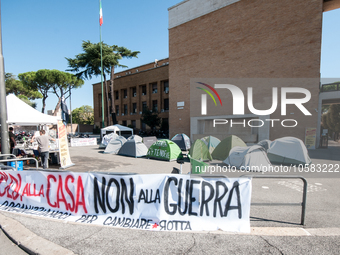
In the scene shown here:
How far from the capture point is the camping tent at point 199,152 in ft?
34.0

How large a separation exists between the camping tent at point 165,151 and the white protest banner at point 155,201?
7.45m

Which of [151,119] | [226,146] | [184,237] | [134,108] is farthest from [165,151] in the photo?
[134,108]

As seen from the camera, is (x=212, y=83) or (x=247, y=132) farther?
(x=212, y=83)

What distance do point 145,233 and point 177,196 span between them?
2.71ft

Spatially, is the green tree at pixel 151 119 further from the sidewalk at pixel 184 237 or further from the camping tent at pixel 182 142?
the sidewalk at pixel 184 237

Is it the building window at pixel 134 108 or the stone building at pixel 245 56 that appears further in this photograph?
the building window at pixel 134 108

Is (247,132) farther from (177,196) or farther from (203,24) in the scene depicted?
(177,196)

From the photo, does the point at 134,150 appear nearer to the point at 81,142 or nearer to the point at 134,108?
the point at 81,142

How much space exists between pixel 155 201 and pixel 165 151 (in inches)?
306

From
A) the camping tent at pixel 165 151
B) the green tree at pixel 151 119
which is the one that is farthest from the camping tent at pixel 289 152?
the green tree at pixel 151 119

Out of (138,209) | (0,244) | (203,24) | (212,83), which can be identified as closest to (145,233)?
(138,209)

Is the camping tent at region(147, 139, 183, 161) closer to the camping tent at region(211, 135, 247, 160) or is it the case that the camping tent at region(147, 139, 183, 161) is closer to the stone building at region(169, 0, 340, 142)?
the camping tent at region(211, 135, 247, 160)

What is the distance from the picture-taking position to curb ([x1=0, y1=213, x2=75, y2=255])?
9.57 feet

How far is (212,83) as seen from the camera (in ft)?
78.4
